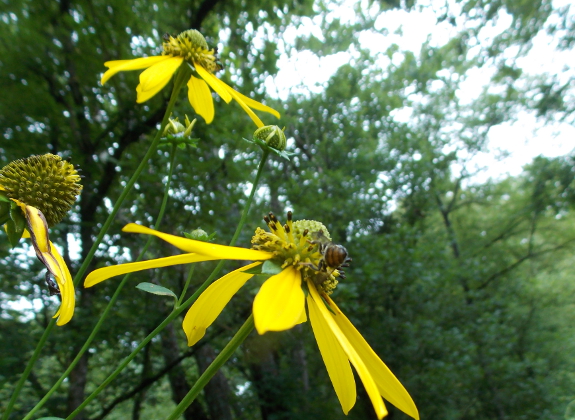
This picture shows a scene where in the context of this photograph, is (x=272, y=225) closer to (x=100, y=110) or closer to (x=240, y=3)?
(x=240, y=3)

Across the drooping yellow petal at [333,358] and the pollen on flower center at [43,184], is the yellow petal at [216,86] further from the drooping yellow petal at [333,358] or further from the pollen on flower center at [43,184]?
the drooping yellow petal at [333,358]

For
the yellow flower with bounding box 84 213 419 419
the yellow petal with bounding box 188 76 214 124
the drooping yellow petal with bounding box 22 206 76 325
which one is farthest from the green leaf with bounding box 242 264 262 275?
the yellow petal with bounding box 188 76 214 124

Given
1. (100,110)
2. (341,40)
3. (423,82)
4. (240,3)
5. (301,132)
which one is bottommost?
(100,110)

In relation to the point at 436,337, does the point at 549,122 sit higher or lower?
higher

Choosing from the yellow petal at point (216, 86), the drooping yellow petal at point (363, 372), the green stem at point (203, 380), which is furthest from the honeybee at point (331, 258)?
the yellow petal at point (216, 86)

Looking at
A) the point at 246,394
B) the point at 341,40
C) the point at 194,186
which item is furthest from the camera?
the point at 341,40

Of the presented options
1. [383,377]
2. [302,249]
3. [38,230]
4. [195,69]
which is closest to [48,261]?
[38,230]

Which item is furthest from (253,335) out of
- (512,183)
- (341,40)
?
(512,183)
